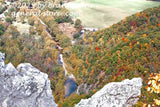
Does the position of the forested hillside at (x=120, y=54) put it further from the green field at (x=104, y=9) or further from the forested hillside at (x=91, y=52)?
the green field at (x=104, y=9)

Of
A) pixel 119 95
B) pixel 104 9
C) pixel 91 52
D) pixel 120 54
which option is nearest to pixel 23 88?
pixel 119 95

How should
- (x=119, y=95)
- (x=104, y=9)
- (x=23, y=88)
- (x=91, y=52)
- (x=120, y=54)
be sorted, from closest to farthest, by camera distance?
(x=119, y=95) → (x=23, y=88) → (x=120, y=54) → (x=91, y=52) → (x=104, y=9)

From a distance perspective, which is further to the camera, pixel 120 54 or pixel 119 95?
pixel 120 54

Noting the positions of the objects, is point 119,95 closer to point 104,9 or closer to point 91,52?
point 91,52

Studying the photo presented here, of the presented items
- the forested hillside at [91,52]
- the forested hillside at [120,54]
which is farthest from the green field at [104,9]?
the forested hillside at [120,54]

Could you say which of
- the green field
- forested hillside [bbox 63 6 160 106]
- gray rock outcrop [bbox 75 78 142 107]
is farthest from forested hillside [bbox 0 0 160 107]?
gray rock outcrop [bbox 75 78 142 107]

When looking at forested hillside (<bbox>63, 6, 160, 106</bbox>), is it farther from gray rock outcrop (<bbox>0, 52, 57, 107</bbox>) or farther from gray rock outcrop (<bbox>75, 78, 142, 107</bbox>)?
gray rock outcrop (<bbox>0, 52, 57, 107</bbox>)
